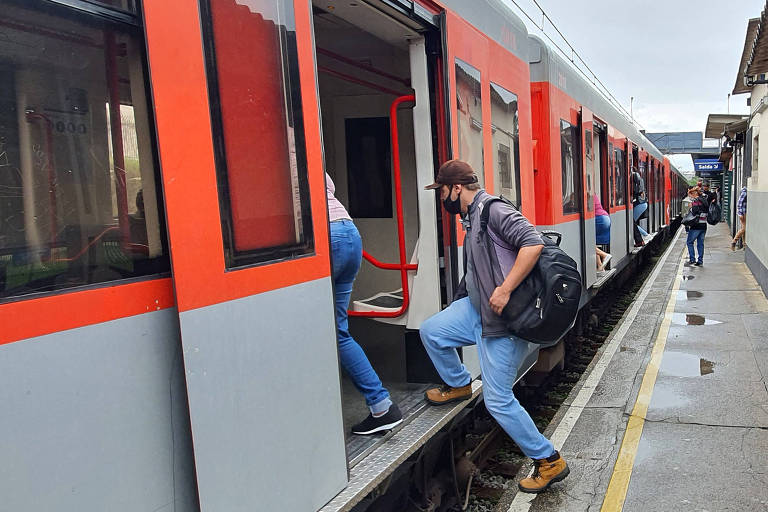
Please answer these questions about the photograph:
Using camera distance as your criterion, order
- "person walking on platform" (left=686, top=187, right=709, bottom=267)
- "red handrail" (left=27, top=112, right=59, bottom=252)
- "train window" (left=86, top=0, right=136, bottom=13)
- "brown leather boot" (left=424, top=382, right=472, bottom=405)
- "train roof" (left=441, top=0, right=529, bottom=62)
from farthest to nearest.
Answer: "person walking on platform" (left=686, top=187, right=709, bottom=267)
"train roof" (left=441, top=0, right=529, bottom=62)
"brown leather boot" (left=424, top=382, right=472, bottom=405)
"train window" (left=86, top=0, right=136, bottom=13)
"red handrail" (left=27, top=112, right=59, bottom=252)

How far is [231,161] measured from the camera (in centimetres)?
219

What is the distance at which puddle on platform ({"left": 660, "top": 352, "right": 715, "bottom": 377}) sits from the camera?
6499 millimetres

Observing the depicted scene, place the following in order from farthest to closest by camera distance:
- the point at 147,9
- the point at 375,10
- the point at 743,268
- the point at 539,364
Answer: the point at 743,268, the point at 539,364, the point at 375,10, the point at 147,9

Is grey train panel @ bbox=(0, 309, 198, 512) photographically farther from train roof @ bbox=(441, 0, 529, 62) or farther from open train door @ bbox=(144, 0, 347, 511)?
train roof @ bbox=(441, 0, 529, 62)

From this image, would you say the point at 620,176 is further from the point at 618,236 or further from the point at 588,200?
the point at 588,200

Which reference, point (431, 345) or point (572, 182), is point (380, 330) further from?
point (572, 182)

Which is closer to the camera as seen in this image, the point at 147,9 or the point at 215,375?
the point at 147,9

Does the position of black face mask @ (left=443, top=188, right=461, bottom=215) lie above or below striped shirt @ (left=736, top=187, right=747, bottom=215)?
above

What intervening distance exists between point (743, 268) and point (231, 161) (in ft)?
47.5

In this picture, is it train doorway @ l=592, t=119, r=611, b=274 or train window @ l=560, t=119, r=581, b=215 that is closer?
train window @ l=560, t=119, r=581, b=215

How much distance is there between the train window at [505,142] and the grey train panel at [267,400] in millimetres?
2473

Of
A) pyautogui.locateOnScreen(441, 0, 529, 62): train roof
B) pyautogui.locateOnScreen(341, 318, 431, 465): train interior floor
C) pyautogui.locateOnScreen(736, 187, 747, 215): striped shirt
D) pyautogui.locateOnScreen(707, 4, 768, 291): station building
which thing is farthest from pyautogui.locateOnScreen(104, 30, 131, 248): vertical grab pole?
pyautogui.locateOnScreen(736, 187, 747, 215): striped shirt

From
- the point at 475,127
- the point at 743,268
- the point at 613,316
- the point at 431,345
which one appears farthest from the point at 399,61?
the point at 743,268

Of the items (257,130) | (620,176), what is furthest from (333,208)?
(620,176)
